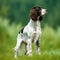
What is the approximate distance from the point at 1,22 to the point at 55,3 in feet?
3.68

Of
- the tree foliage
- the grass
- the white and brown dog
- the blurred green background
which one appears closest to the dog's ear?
the white and brown dog

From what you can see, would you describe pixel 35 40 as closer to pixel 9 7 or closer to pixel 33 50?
pixel 33 50

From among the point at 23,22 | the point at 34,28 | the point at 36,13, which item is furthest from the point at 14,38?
the point at 36,13

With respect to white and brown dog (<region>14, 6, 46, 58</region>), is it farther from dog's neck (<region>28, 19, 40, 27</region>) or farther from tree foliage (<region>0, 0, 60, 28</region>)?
tree foliage (<region>0, 0, 60, 28</region>)

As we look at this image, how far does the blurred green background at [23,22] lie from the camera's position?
833 centimetres

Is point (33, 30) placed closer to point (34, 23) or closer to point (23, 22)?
point (34, 23)

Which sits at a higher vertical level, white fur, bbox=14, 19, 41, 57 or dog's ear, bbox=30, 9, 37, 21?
dog's ear, bbox=30, 9, 37, 21

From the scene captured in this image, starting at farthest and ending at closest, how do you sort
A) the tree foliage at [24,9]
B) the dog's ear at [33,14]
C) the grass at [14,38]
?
the tree foliage at [24,9], the grass at [14,38], the dog's ear at [33,14]

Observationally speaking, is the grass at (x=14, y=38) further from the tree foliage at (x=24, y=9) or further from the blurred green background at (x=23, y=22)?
the tree foliage at (x=24, y=9)

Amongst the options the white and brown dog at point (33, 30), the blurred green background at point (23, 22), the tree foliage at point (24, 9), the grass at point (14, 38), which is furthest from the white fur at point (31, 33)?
the tree foliage at point (24, 9)

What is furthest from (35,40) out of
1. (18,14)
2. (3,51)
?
(18,14)

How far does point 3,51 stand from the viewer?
823cm

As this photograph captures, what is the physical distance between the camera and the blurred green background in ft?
27.3

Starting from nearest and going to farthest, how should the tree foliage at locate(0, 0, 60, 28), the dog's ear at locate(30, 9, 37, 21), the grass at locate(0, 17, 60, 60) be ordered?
the dog's ear at locate(30, 9, 37, 21) < the grass at locate(0, 17, 60, 60) < the tree foliage at locate(0, 0, 60, 28)
